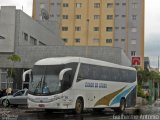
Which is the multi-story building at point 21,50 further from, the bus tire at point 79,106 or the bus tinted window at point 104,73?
the bus tire at point 79,106

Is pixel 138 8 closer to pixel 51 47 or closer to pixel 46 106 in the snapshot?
pixel 51 47

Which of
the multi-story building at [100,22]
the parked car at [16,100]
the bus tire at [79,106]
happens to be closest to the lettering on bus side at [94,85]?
the bus tire at [79,106]

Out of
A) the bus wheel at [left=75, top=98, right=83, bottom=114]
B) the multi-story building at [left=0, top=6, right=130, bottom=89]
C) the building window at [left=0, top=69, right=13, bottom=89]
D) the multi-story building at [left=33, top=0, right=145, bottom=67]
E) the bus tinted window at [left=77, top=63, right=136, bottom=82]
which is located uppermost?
the multi-story building at [left=33, top=0, right=145, bottom=67]

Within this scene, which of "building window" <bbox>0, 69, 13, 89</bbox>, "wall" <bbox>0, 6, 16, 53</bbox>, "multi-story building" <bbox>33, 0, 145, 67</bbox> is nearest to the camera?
"wall" <bbox>0, 6, 16, 53</bbox>

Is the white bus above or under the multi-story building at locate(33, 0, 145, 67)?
under

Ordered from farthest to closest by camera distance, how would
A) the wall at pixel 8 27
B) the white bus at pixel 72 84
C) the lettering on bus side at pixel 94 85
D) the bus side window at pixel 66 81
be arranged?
the wall at pixel 8 27 → the lettering on bus side at pixel 94 85 → the bus side window at pixel 66 81 → the white bus at pixel 72 84

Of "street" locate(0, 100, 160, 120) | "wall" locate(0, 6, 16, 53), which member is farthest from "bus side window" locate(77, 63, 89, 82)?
"wall" locate(0, 6, 16, 53)

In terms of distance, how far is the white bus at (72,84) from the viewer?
23.2m

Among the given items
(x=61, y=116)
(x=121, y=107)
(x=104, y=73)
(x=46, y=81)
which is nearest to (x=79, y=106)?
(x=61, y=116)

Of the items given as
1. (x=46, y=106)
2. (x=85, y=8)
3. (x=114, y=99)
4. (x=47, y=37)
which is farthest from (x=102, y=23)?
(x=46, y=106)

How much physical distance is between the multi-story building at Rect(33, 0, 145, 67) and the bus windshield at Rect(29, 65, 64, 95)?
67266mm

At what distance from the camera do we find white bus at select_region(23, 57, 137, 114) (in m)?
23.2

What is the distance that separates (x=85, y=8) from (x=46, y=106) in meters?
72.8

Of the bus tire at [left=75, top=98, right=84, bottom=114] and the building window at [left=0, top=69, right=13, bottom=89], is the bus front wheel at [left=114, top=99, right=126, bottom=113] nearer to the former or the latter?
the bus tire at [left=75, top=98, right=84, bottom=114]
